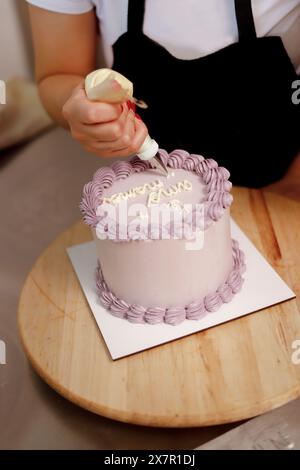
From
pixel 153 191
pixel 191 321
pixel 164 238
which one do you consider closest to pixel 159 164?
pixel 153 191

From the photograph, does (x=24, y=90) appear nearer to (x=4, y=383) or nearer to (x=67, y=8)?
(x=67, y=8)

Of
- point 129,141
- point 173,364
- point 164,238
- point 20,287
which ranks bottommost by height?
point 20,287

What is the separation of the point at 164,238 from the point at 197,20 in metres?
0.58

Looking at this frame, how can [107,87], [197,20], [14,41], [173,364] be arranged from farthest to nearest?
1. [14,41]
2. [197,20]
3. [173,364]
4. [107,87]

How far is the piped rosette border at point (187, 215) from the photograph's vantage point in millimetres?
856

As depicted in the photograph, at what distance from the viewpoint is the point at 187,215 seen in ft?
2.87

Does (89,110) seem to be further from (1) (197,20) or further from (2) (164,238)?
(1) (197,20)

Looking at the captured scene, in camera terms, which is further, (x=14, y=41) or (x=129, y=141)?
(x=14, y=41)

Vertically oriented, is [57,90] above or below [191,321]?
above

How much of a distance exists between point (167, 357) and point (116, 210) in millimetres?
258

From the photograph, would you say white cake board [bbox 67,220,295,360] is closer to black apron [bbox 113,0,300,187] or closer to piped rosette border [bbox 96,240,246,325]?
piped rosette border [bbox 96,240,246,325]

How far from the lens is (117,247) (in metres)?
0.89

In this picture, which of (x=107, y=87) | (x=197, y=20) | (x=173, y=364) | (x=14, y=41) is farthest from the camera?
(x=14, y=41)
